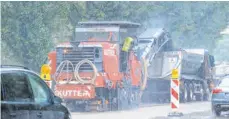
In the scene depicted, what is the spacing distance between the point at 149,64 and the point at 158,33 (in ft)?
6.86

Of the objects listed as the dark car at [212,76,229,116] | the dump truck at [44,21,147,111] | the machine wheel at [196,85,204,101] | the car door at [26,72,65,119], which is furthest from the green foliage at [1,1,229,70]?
the car door at [26,72,65,119]

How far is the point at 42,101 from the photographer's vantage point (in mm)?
8555

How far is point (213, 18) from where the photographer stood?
106 ft

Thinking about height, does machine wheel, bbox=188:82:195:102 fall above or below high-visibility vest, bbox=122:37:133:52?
below

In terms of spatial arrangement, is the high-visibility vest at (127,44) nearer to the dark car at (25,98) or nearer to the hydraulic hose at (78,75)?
the hydraulic hose at (78,75)

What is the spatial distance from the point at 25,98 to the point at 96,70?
1141 cm

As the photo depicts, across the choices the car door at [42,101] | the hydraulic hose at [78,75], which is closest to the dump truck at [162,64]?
the hydraulic hose at [78,75]

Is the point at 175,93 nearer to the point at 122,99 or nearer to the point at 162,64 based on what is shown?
the point at 122,99

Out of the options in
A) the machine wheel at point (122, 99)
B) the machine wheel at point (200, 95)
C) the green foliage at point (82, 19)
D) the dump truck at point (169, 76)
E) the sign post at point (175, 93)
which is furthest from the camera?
the machine wheel at point (200, 95)

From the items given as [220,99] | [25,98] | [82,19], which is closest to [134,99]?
[220,99]

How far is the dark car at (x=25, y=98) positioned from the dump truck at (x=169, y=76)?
677 inches

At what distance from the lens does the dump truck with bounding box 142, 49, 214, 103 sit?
2669 cm

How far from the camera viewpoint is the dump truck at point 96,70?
19484 millimetres

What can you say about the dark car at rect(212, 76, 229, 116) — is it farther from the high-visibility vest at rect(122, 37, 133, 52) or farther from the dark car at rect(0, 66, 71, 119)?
the dark car at rect(0, 66, 71, 119)
